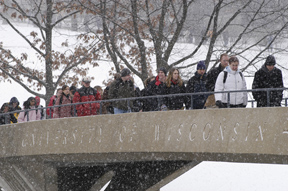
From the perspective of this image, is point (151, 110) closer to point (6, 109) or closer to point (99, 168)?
point (6, 109)

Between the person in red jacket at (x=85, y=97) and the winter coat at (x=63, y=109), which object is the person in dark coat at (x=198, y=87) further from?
the winter coat at (x=63, y=109)

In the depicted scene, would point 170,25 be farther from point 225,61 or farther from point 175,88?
point 225,61

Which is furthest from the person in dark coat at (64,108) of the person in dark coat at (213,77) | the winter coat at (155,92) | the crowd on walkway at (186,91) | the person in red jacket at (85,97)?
the person in dark coat at (213,77)

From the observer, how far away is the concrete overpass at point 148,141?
27.8 ft

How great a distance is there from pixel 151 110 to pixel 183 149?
4.79 ft

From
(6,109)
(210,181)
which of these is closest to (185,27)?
(6,109)

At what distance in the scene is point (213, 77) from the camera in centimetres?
941

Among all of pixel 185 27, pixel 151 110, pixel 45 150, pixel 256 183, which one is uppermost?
pixel 185 27

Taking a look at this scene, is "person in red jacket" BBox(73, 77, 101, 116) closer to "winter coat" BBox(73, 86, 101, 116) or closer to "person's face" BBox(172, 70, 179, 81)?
"winter coat" BBox(73, 86, 101, 116)

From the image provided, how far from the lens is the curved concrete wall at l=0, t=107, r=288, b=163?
843cm

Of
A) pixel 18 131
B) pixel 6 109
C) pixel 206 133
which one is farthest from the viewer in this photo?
pixel 6 109

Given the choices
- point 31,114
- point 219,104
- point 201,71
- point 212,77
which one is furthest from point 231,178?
point 219,104

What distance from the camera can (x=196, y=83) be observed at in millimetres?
9547

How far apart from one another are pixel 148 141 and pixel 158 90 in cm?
104
